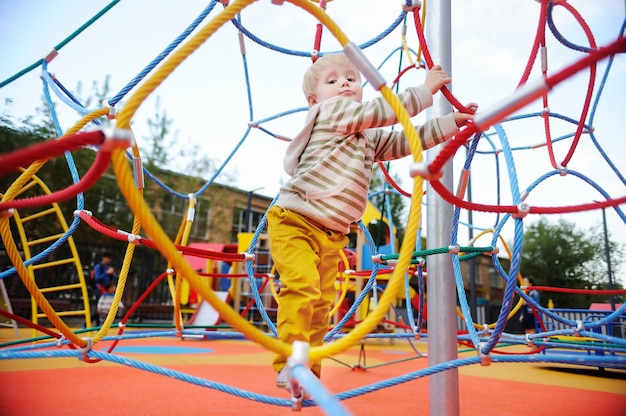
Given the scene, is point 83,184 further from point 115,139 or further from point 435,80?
point 435,80

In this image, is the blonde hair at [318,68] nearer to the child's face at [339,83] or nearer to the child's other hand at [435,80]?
the child's face at [339,83]

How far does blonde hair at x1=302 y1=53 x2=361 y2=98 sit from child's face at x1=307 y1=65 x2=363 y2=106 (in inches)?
0.6

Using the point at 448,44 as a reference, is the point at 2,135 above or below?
above

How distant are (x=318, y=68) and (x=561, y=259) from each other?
13634 millimetres

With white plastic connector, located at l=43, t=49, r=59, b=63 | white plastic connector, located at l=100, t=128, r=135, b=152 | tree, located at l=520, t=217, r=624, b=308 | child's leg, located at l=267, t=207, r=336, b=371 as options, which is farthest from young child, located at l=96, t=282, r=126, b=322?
tree, located at l=520, t=217, r=624, b=308

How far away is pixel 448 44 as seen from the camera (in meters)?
1.45

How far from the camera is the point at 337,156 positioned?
1227 mm

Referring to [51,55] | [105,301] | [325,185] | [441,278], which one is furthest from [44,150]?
[105,301]

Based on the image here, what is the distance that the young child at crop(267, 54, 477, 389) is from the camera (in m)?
1.11

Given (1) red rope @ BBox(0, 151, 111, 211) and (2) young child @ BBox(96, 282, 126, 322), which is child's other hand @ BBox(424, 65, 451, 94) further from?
(2) young child @ BBox(96, 282, 126, 322)

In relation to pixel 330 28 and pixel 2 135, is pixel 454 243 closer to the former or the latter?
pixel 330 28

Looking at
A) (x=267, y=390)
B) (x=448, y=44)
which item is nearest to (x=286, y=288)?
(x=448, y=44)

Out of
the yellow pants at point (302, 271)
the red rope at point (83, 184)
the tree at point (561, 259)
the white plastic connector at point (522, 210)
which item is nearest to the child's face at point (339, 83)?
the yellow pants at point (302, 271)

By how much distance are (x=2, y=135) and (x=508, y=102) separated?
20.4 ft
